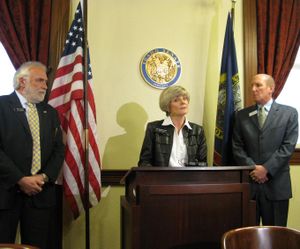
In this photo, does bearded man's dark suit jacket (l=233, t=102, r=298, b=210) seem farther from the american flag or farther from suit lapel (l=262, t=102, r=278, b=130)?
the american flag

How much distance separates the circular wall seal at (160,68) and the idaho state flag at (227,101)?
0.45 meters

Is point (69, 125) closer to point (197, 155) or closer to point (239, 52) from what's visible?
point (197, 155)

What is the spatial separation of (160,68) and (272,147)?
1.26m

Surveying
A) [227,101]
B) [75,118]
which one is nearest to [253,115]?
[227,101]

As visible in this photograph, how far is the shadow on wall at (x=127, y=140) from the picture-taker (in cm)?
322

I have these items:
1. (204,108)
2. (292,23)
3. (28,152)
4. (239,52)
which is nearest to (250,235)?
(28,152)

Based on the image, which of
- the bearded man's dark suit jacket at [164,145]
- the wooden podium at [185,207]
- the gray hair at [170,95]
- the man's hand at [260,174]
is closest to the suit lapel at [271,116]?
the man's hand at [260,174]

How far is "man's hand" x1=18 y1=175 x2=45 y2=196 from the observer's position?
2305 millimetres

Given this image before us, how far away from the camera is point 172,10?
→ 3348mm

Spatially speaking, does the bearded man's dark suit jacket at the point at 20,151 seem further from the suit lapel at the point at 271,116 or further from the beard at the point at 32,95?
the suit lapel at the point at 271,116

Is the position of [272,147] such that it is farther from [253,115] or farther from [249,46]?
[249,46]

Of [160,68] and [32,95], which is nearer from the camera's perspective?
[32,95]

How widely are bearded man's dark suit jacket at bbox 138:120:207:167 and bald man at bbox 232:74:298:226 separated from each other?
312 millimetres

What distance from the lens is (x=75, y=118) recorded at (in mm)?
2768
